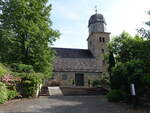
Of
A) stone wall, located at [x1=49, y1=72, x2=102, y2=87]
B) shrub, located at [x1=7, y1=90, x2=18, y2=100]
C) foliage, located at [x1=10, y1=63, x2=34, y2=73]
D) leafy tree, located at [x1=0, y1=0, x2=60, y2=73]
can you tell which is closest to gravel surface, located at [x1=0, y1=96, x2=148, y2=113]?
shrub, located at [x1=7, y1=90, x2=18, y2=100]

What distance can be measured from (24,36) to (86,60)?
18.6 meters

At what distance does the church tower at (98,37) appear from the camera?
39.6m

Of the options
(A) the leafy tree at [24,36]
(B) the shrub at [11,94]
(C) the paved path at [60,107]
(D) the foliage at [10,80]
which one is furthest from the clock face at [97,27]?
(C) the paved path at [60,107]

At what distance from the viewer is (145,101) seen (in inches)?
512

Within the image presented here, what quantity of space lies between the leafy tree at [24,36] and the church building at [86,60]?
1321cm

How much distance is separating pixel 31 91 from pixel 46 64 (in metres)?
4.76

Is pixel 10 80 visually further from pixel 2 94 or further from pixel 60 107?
pixel 60 107

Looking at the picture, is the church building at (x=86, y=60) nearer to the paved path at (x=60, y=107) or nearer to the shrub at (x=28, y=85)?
the shrub at (x=28, y=85)

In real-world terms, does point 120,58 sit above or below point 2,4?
below

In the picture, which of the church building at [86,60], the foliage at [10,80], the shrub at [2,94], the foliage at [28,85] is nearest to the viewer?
the shrub at [2,94]

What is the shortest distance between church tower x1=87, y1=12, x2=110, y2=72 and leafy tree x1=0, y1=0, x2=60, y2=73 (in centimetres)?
1882

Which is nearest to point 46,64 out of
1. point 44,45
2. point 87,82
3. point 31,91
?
point 44,45

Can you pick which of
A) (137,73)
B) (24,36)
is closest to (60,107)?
(137,73)

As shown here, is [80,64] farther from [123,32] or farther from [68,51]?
[123,32]
